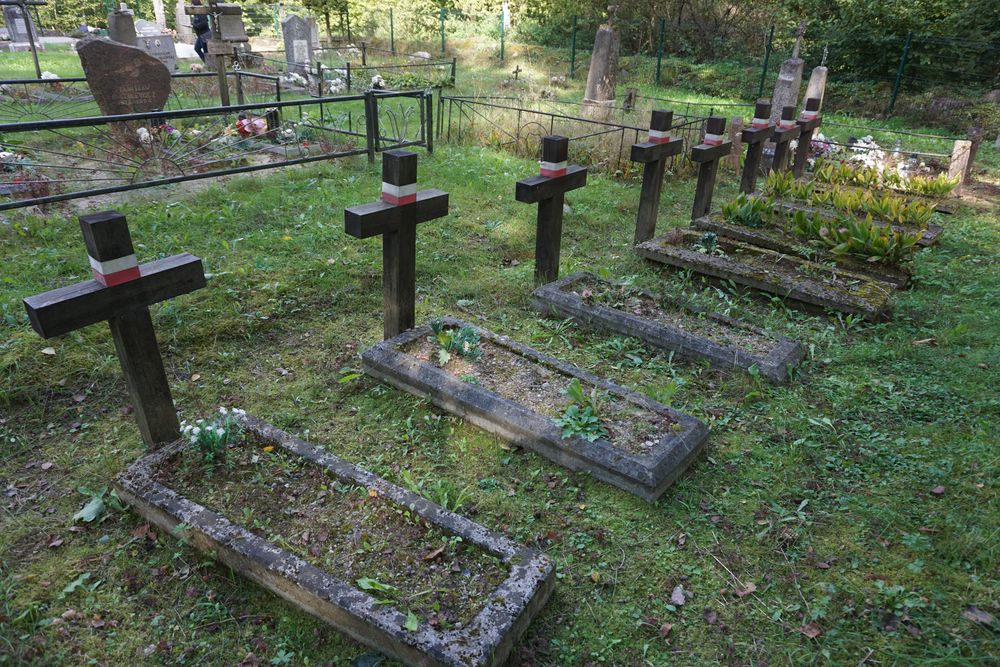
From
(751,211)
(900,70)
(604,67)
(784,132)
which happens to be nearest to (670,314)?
(751,211)

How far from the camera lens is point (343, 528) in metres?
2.78

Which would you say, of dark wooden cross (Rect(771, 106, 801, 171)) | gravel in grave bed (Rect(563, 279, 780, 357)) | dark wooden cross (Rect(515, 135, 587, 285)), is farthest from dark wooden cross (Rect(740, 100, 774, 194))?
gravel in grave bed (Rect(563, 279, 780, 357))

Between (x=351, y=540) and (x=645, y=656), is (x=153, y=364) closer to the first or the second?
(x=351, y=540)


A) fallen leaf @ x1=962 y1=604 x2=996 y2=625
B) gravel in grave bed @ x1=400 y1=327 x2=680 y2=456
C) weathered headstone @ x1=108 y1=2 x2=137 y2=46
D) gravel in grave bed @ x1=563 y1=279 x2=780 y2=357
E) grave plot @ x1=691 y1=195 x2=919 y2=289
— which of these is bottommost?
fallen leaf @ x1=962 y1=604 x2=996 y2=625

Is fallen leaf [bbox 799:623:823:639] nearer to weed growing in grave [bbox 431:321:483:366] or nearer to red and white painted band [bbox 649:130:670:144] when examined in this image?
weed growing in grave [bbox 431:321:483:366]

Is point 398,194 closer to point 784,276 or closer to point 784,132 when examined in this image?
point 784,276

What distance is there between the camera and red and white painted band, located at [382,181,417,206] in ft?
13.0

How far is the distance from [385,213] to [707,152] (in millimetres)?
3636

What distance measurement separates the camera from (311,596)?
244 cm

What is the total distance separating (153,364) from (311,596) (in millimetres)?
1446

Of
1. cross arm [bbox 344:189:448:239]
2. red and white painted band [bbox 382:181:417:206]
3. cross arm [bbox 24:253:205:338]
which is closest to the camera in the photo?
cross arm [bbox 24:253:205:338]

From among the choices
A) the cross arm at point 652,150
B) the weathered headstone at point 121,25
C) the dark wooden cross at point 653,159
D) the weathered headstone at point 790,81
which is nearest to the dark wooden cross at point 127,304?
the cross arm at point 652,150

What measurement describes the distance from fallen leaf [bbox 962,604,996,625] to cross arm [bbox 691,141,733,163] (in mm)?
4442

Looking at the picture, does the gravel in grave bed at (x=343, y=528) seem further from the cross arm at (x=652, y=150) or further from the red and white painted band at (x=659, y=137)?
the red and white painted band at (x=659, y=137)
